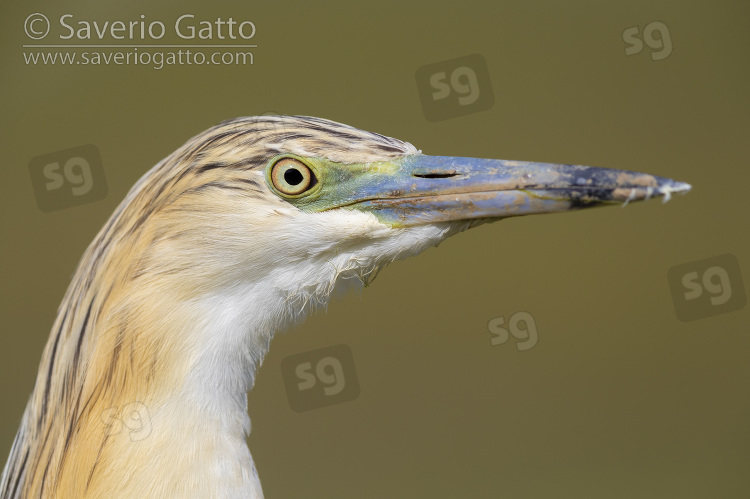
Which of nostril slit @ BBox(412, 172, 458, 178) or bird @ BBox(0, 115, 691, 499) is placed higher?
nostril slit @ BBox(412, 172, 458, 178)

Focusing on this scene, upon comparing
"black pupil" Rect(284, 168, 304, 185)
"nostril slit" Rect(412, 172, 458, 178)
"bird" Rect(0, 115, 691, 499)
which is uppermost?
"black pupil" Rect(284, 168, 304, 185)

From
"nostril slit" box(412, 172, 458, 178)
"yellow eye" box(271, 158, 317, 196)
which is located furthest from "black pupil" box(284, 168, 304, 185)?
"nostril slit" box(412, 172, 458, 178)

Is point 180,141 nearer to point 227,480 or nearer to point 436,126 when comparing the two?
point 436,126

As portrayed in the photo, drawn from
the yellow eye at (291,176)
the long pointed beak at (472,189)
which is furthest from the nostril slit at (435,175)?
the yellow eye at (291,176)

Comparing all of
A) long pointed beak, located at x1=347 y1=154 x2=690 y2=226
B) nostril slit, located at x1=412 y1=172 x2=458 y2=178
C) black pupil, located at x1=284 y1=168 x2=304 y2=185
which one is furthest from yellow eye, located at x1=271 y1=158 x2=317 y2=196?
nostril slit, located at x1=412 y1=172 x2=458 y2=178

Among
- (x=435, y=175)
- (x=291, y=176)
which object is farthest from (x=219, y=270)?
(x=435, y=175)

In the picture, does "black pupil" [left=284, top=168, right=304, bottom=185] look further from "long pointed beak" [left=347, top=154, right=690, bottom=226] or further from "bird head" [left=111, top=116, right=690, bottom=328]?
"long pointed beak" [left=347, top=154, right=690, bottom=226]

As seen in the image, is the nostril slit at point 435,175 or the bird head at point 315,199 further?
the nostril slit at point 435,175

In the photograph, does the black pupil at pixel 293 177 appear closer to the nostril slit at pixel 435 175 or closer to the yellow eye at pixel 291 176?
the yellow eye at pixel 291 176

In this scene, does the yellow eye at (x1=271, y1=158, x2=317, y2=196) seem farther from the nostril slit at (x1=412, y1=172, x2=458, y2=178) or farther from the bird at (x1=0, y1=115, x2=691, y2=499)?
the nostril slit at (x1=412, y1=172, x2=458, y2=178)

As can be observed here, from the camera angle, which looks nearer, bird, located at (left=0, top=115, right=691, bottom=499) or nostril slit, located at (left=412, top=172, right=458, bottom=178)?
bird, located at (left=0, top=115, right=691, bottom=499)

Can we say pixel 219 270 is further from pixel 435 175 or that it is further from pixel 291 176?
pixel 435 175
